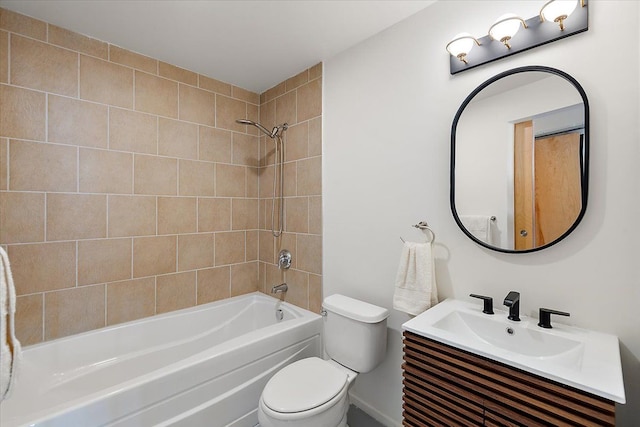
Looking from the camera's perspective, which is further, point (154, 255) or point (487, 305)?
point (154, 255)

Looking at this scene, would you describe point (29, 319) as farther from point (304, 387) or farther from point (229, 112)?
point (229, 112)

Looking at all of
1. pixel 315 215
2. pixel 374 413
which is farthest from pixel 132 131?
pixel 374 413

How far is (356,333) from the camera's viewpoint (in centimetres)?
173

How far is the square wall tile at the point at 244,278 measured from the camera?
265 cm

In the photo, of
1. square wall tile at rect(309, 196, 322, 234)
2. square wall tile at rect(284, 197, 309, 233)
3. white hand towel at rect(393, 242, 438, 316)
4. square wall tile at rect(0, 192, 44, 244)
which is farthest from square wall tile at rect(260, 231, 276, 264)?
square wall tile at rect(0, 192, 44, 244)

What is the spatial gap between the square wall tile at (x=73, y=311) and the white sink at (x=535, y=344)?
1.99 m

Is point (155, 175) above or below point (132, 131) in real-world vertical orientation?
below

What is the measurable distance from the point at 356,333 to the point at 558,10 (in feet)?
5.82

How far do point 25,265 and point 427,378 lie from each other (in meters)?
2.25

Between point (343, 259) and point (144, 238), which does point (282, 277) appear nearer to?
point (343, 259)

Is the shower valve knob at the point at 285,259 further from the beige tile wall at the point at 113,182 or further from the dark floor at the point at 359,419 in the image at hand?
the dark floor at the point at 359,419

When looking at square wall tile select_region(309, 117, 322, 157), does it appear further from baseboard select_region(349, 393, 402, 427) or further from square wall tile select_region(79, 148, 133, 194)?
baseboard select_region(349, 393, 402, 427)

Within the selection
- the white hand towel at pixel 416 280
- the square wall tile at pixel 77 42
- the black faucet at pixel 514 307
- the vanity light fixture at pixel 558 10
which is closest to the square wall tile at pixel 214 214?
the square wall tile at pixel 77 42

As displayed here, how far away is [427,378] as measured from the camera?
1196 millimetres
